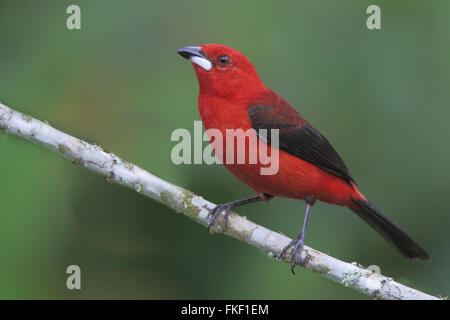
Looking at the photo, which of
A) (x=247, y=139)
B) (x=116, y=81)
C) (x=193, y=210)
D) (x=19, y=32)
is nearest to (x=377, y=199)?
(x=247, y=139)

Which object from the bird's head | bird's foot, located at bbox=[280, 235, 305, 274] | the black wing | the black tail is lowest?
bird's foot, located at bbox=[280, 235, 305, 274]

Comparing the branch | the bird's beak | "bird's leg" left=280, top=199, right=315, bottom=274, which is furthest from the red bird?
the branch

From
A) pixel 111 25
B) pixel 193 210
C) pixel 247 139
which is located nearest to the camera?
pixel 193 210

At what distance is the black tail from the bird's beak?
4.18 ft

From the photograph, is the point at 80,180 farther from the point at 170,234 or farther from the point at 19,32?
the point at 19,32

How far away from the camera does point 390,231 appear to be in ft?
14.4

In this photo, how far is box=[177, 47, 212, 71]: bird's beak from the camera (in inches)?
166

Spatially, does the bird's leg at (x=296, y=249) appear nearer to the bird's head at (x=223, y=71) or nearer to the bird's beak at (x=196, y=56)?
the bird's head at (x=223, y=71)

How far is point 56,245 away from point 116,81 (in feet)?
3.58

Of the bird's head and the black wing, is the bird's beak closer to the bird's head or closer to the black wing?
the bird's head

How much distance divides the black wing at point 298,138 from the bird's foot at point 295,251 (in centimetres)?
59

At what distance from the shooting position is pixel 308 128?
174 inches

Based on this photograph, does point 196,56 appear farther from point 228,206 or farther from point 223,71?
point 228,206

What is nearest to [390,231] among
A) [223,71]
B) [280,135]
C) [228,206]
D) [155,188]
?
[280,135]
